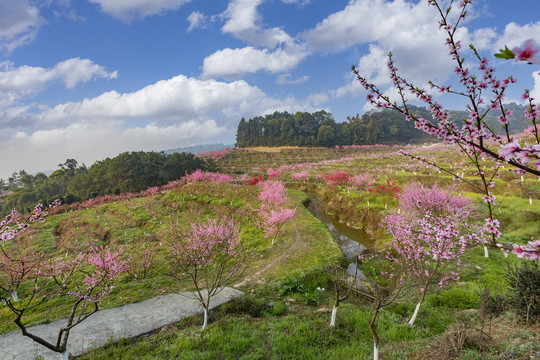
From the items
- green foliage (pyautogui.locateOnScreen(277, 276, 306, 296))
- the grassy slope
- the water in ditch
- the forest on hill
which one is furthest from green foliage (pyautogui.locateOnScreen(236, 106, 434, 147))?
green foliage (pyautogui.locateOnScreen(277, 276, 306, 296))

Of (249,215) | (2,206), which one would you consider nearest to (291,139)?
(249,215)

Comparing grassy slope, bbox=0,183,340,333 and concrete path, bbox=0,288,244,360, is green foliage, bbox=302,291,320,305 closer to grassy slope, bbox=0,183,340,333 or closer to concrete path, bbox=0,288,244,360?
grassy slope, bbox=0,183,340,333

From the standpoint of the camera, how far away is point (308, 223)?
22500 mm

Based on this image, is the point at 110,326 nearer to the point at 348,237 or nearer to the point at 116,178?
the point at 348,237

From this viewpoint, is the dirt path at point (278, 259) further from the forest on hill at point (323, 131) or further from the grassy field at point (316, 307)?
the forest on hill at point (323, 131)

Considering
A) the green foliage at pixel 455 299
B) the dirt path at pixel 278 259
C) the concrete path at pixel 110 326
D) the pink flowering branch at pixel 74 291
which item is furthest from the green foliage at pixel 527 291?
the pink flowering branch at pixel 74 291

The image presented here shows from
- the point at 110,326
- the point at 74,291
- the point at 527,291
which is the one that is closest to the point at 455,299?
the point at 527,291

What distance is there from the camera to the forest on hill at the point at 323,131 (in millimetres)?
96250

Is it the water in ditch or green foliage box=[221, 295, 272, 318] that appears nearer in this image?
green foliage box=[221, 295, 272, 318]

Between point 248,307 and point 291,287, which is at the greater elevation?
point 248,307

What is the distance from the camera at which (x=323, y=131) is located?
311 ft

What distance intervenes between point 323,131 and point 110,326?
9442 centimetres

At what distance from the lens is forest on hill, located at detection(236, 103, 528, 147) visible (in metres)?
96.2

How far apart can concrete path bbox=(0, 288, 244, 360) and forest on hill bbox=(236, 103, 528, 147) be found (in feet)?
298
